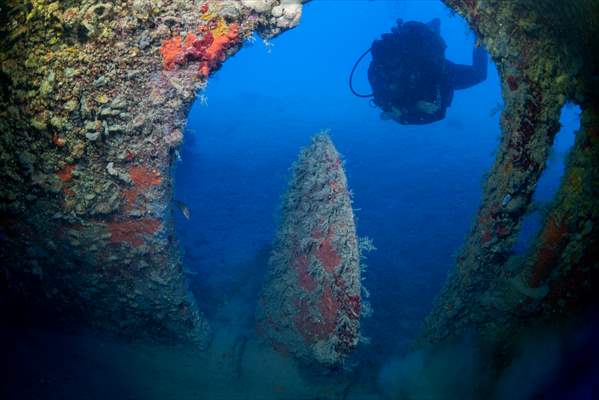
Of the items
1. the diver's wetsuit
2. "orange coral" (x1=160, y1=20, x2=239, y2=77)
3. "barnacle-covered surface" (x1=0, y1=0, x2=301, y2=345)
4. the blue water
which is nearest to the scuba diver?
the diver's wetsuit

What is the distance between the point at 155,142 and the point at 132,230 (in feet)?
2.57

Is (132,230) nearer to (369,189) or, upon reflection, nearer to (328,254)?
(328,254)

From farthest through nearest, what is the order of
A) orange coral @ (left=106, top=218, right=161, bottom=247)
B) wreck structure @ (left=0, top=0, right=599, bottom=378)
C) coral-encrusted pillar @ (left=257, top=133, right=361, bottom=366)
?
coral-encrusted pillar @ (left=257, top=133, right=361, bottom=366)
orange coral @ (left=106, top=218, right=161, bottom=247)
wreck structure @ (left=0, top=0, right=599, bottom=378)

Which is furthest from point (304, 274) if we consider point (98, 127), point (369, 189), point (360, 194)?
point (369, 189)

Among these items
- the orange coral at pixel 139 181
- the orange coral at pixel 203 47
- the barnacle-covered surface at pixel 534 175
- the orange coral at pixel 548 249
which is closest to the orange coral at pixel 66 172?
the orange coral at pixel 139 181

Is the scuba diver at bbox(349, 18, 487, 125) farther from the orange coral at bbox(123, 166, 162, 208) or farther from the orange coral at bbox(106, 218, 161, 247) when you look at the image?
the orange coral at bbox(106, 218, 161, 247)

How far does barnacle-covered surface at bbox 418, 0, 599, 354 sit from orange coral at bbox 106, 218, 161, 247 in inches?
110

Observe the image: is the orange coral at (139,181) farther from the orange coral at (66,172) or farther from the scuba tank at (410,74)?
the scuba tank at (410,74)

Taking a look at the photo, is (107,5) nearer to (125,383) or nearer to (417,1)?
(125,383)

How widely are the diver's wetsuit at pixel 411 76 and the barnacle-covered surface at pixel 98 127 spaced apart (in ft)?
12.0

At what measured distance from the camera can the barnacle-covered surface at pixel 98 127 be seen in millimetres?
2441

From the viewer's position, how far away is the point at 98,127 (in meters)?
2.62

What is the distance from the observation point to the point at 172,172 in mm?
3064

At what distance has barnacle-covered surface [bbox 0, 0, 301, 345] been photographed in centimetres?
244
